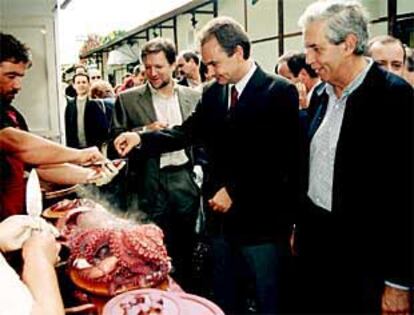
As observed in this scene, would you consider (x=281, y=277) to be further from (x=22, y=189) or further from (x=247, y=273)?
(x=22, y=189)

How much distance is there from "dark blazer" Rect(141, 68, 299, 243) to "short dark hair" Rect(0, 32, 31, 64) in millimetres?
712

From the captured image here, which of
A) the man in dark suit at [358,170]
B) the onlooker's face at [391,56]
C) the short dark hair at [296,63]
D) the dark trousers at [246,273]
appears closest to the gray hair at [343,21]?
the man in dark suit at [358,170]

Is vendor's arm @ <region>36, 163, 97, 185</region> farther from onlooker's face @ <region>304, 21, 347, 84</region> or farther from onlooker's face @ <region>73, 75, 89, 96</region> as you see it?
onlooker's face @ <region>73, 75, 89, 96</region>

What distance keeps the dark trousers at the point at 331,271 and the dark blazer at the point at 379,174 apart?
3cm

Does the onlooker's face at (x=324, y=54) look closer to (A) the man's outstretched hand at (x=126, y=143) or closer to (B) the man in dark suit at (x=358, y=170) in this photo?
(B) the man in dark suit at (x=358, y=170)

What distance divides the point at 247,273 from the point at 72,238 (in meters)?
0.83

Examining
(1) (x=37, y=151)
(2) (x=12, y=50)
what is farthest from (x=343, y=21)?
(1) (x=37, y=151)

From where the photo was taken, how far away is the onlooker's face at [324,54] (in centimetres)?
A: 134

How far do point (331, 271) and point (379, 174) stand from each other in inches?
13.7

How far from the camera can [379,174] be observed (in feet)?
4.20

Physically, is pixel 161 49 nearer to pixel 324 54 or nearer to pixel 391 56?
pixel 391 56

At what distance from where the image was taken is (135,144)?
1948 millimetres

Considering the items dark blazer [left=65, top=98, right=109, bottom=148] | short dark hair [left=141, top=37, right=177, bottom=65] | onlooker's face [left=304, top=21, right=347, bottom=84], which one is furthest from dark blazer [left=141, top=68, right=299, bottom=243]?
dark blazer [left=65, top=98, right=109, bottom=148]

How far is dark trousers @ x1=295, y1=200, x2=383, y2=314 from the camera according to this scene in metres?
1.36
